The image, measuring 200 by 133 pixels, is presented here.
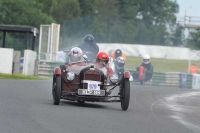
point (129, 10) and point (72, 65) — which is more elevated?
point (129, 10)

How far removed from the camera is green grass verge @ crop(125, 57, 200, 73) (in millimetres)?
51281

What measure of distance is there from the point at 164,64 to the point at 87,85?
131 ft

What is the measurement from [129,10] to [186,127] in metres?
70.0

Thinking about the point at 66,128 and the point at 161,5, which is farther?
the point at 161,5

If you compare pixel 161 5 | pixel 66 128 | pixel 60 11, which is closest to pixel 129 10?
pixel 161 5

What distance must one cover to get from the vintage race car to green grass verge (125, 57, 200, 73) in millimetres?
36293

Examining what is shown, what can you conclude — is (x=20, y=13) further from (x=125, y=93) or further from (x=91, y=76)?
(x=125, y=93)

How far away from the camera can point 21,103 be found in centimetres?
1320

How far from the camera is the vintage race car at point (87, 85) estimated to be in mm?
13805

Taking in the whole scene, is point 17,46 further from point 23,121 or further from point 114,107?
point 23,121

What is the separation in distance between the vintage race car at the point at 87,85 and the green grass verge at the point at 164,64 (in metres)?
36.3

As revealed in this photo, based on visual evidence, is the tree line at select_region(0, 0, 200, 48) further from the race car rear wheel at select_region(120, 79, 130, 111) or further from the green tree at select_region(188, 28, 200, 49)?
the race car rear wheel at select_region(120, 79, 130, 111)

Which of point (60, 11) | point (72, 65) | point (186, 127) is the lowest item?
point (186, 127)

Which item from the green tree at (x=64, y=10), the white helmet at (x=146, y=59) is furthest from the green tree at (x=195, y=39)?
the white helmet at (x=146, y=59)
